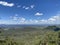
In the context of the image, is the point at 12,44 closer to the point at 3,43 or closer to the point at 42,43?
the point at 3,43

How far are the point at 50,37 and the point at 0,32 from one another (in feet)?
56.6

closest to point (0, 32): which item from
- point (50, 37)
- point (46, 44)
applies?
point (50, 37)

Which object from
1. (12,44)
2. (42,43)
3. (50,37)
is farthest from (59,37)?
(12,44)

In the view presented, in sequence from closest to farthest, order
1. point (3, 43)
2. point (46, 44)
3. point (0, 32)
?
1. point (3, 43)
2. point (46, 44)
3. point (0, 32)

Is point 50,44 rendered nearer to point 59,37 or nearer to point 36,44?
point 36,44

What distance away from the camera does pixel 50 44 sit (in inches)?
552

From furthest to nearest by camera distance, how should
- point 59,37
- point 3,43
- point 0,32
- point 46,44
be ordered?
point 0,32
point 59,37
point 46,44
point 3,43

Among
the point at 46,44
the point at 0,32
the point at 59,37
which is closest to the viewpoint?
the point at 46,44

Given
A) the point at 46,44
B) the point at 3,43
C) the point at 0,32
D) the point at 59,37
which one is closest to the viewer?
the point at 3,43

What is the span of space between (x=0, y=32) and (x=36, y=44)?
Answer: 18070mm

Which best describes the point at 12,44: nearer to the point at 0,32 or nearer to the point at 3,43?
the point at 3,43

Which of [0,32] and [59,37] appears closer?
[59,37]

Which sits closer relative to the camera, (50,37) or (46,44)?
(46,44)

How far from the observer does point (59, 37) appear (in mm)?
17328
